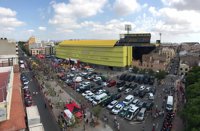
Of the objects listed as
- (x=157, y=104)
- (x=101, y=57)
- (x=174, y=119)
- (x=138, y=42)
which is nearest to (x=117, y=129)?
(x=174, y=119)

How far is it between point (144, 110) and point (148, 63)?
29.9 metres

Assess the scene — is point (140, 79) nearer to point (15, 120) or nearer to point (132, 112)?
point (132, 112)

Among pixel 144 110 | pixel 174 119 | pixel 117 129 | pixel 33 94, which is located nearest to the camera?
pixel 117 129

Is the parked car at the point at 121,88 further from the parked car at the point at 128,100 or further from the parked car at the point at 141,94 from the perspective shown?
the parked car at the point at 128,100

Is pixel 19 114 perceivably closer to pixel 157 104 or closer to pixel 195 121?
pixel 195 121

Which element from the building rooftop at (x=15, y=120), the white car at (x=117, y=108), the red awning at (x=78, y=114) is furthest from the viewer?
the white car at (x=117, y=108)

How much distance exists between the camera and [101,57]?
61375 millimetres

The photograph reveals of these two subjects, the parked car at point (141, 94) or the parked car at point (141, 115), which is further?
the parked car at point (141, 94)

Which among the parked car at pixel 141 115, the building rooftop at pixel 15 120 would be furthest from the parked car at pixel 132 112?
the building rooftop at pixel 15 120

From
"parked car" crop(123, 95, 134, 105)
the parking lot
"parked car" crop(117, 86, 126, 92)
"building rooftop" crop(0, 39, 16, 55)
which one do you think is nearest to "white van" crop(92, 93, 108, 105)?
the parking lot

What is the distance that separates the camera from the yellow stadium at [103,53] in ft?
183

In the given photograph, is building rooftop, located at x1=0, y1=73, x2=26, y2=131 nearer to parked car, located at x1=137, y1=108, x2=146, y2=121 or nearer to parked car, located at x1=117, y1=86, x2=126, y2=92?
parked car, located at x1=137, y1=108, x2=146, y2=121

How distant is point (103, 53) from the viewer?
198 feet

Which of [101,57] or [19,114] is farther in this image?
[101,57]
